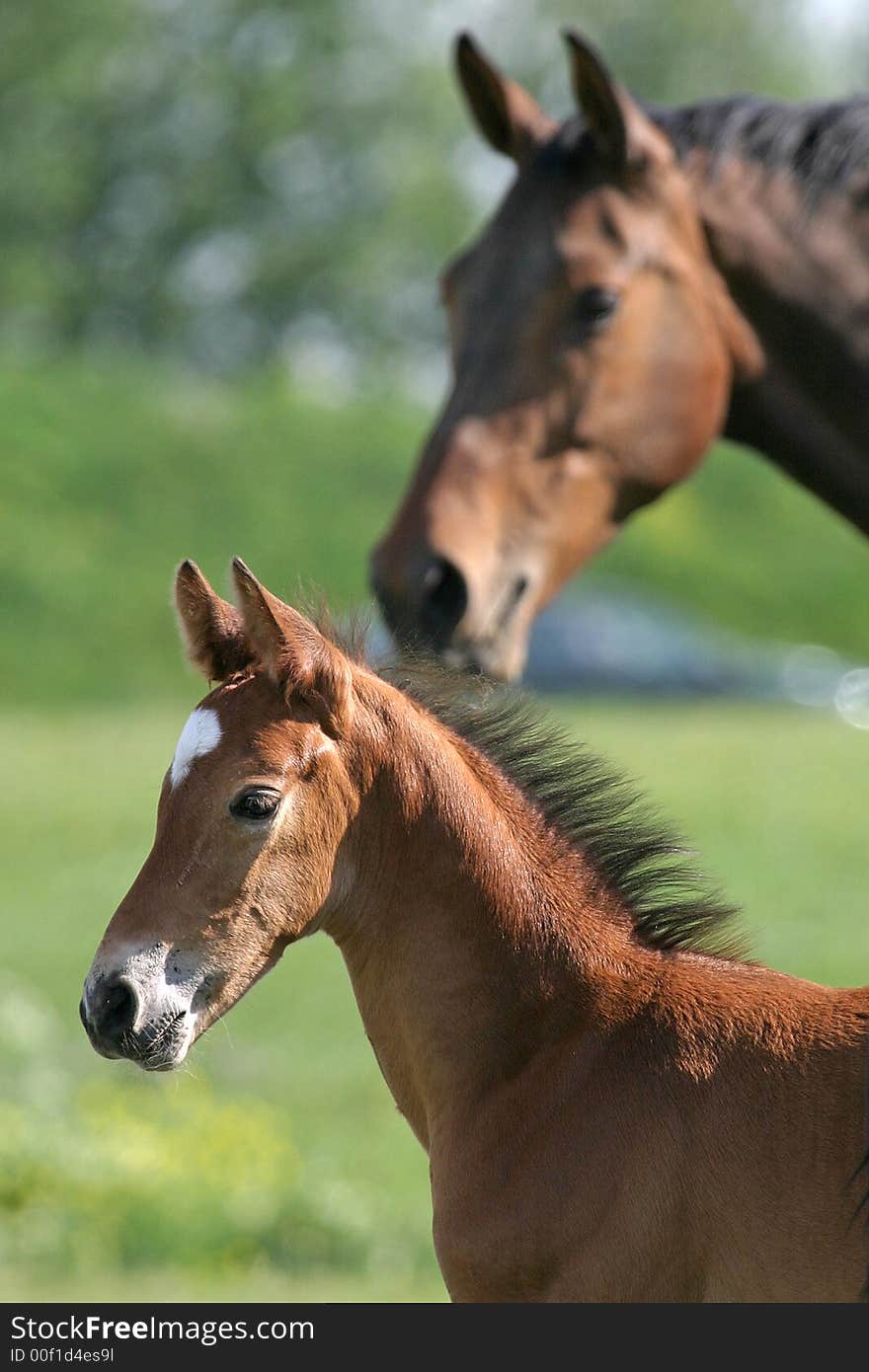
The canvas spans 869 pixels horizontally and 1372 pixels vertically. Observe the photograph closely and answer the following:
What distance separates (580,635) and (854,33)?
3461 cm

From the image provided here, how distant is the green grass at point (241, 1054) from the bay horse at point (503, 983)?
1.32 ft

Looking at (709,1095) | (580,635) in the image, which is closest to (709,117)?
(709,1095)

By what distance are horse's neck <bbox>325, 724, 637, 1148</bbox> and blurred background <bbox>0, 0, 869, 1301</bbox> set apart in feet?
1.15

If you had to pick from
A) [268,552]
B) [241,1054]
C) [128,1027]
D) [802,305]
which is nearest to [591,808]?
[128,1027]

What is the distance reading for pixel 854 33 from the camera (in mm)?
52281

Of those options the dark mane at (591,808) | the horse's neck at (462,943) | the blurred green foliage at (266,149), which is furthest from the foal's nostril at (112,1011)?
the blurred green foliage at (266,149)

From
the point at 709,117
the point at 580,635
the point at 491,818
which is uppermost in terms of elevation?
the point at 580,635

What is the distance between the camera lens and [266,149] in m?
45.4

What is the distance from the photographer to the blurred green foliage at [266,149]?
43.2m

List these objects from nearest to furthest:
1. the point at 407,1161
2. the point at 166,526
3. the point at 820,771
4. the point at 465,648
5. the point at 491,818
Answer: the point at 491,818
the point at 465,648
the point at 407,1161
the point at 820,771
the point at 166,526

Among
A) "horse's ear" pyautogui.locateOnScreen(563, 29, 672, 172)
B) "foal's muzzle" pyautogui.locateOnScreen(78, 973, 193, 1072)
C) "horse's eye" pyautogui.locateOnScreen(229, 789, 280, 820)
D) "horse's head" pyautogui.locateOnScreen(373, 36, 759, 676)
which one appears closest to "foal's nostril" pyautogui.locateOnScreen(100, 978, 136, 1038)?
"foal's muzzle" pyautogui.locateOnScreen(78, 973, 193, 1072)

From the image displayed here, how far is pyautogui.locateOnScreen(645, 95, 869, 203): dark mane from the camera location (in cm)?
492
